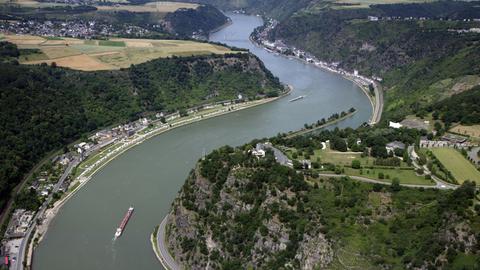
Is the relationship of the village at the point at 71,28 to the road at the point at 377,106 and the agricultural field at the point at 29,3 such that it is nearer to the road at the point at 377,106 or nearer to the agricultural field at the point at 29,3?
the agricultural field at the point at 29,3

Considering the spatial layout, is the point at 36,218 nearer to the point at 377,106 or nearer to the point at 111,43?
the point at 377,106

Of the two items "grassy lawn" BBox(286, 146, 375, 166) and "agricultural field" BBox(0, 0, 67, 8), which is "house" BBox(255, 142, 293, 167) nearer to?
"grassy lawn" BBox(286, 146, 375, 166)

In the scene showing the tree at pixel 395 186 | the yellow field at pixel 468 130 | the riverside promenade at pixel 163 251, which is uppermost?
the tree at pixel 395 186

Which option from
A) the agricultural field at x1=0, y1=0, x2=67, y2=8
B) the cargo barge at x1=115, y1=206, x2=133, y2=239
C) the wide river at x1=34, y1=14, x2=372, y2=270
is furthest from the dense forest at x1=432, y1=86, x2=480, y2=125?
the agricultural field at x1=0, y1=0, x2=67, y2=8

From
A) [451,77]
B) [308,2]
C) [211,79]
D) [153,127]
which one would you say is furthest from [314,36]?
[153,127]

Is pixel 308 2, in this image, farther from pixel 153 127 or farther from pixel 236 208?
pixel 236 208

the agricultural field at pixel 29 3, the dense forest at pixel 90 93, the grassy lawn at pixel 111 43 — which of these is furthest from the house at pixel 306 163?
the agricultural field at pixel 29 3
